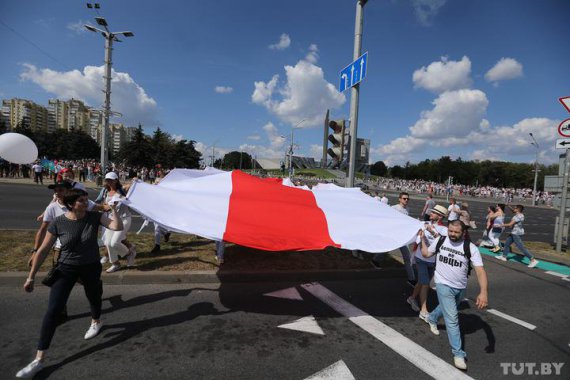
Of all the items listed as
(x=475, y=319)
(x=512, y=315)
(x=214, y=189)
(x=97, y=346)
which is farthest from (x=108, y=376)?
(x=512, y=315)

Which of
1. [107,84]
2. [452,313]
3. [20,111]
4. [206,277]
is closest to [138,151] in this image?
[107,84]

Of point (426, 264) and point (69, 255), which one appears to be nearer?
point (69, 255)

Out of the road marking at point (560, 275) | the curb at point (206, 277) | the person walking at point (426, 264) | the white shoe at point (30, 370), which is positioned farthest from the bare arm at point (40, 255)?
the road marking at point (560, 275)

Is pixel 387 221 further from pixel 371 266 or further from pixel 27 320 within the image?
pixel 27 320

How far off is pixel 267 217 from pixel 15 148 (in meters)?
10.5

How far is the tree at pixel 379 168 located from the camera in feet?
468

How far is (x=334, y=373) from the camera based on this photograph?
3.19 metres

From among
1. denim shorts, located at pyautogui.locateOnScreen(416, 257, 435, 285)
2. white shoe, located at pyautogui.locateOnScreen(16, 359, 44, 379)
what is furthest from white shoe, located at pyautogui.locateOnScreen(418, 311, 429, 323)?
white shoe, located at pyautogui.locateOnScreen(16, 359, 44, 379)

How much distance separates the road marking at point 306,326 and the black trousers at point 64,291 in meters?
2.36

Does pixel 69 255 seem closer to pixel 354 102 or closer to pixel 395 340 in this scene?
pixel 395 340

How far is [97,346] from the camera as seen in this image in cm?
340

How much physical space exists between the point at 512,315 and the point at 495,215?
5.72m

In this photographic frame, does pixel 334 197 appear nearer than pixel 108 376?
No

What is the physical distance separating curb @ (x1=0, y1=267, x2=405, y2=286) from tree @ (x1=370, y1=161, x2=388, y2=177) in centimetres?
14217
